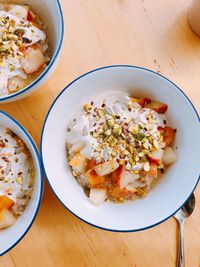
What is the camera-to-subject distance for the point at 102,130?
55.2 inches

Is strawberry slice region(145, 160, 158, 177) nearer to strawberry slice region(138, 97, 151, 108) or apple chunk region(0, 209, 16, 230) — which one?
strawberry slice region(138, 97, 151, 108)

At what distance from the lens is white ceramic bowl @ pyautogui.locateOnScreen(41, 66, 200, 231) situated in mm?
1349

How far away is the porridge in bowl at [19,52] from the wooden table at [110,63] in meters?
0.09

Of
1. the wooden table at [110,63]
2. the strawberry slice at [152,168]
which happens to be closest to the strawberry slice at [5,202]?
the wooden table at [110,63]

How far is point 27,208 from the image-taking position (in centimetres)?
140

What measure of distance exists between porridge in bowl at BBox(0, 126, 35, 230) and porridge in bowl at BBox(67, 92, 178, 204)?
0.16 metres

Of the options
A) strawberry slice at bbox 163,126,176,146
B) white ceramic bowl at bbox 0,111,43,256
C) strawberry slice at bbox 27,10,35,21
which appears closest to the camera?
white ceramic bowl at bbox 0,111,43,256

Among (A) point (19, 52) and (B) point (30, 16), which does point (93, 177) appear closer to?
(A) point (19, 52)

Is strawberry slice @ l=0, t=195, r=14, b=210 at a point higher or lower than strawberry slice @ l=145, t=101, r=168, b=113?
lower

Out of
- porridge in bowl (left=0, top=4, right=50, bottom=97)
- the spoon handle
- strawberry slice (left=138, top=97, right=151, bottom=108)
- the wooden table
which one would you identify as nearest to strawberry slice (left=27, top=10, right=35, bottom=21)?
porridge in bowl (left=0, top=4, right=50, bottom=97)

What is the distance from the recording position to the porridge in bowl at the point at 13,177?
1386 millimetres

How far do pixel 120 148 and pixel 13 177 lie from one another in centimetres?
38

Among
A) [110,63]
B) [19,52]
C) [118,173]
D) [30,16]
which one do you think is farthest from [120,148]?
[30,16]

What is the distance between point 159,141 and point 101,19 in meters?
0.56
